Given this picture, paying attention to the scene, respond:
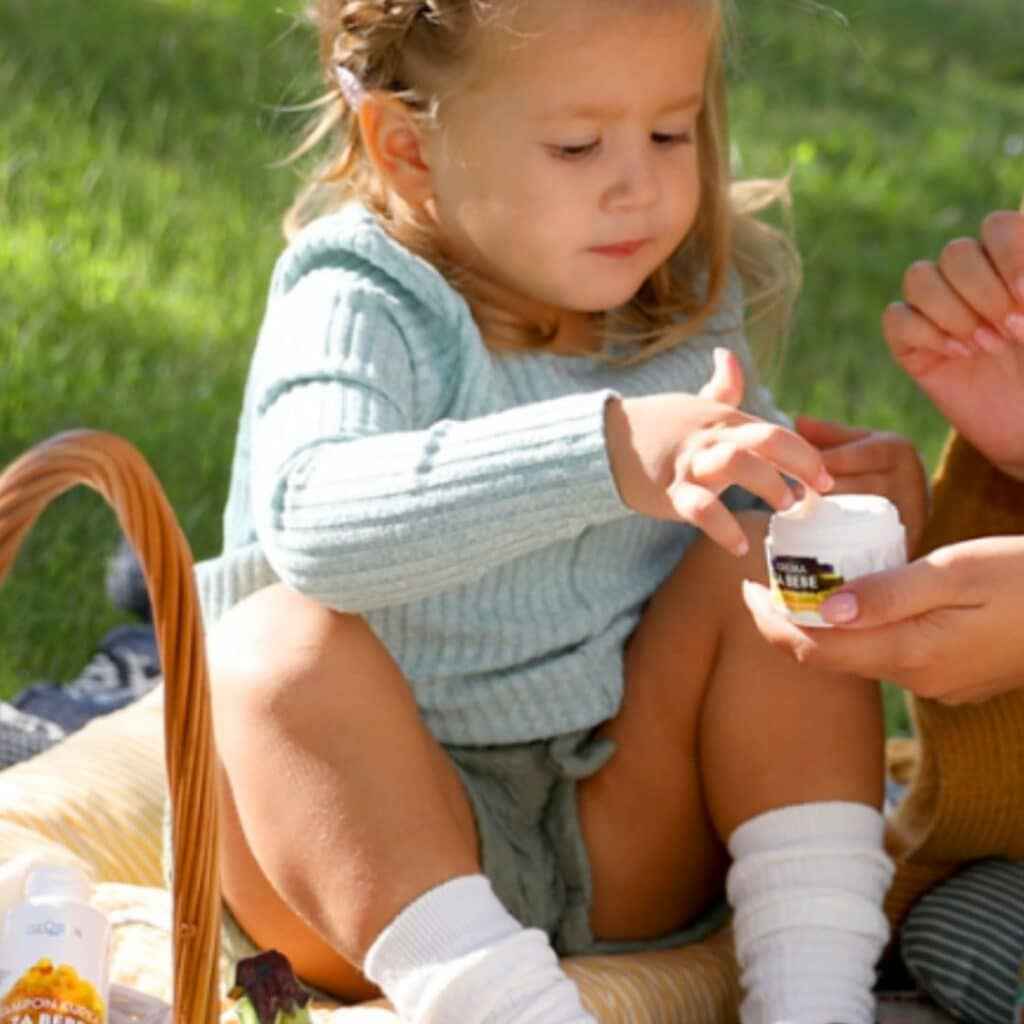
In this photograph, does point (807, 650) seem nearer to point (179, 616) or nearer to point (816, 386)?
point (179, 616)

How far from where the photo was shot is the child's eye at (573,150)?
6.87 ft

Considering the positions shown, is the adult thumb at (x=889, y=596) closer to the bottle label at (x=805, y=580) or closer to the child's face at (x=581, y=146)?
the bottle label at (x=805, y=580)

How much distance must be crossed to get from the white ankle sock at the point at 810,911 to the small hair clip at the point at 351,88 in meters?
0.78

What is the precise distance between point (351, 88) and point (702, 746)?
2.34ft

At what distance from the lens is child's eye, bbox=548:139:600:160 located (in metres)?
2.09

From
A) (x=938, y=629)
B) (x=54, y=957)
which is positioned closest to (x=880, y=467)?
(x=938, y=629)

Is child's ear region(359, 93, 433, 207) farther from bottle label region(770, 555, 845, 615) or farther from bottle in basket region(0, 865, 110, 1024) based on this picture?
bottle in basket region(0, 865, 110, 1024)

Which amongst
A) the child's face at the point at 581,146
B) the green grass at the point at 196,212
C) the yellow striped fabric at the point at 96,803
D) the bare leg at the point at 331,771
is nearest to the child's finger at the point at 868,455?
the child's face at the point at 581,146

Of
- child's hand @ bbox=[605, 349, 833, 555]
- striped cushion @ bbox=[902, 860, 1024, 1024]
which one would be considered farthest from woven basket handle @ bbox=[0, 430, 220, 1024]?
striped cushion @ bbox=[902, 860, 1024, 1024]

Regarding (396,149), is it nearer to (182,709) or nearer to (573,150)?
(573,150)

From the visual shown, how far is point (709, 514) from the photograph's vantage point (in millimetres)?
1700

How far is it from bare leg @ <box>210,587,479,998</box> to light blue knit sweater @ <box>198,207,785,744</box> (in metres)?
0.05

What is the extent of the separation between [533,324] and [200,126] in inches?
107

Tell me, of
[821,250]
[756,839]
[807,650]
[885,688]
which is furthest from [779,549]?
[821,250]
